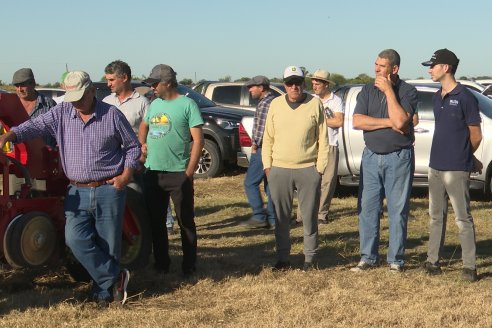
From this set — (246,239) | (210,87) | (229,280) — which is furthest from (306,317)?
(210,87)

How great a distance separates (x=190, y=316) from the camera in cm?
589

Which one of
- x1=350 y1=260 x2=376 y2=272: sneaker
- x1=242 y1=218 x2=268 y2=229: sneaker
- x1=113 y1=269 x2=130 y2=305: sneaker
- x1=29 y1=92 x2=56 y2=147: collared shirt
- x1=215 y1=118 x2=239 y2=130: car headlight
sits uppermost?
x1=29 y1=92 x2=56 y2=147: collared shirt

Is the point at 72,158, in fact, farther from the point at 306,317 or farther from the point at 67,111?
the point at 306,317

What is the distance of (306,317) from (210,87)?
12.4m

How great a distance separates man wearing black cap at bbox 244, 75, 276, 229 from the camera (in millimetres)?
9914

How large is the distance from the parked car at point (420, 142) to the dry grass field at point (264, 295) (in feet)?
9.79

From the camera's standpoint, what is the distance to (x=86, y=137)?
6047mm

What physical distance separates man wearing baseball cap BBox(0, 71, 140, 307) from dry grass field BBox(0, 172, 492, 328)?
33 centimetres

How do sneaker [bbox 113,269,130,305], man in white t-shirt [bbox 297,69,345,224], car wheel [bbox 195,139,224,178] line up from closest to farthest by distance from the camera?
sneaker [bbox 113,269,130,305] → man in white t-shirt [bbox 297,69,345,224] → car wheel [bbox 195,139,224,178]

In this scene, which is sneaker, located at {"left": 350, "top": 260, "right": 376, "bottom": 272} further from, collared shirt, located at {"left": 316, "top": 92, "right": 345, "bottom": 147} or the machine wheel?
collared shirt, located at {"left": 316, "top": 92, "right": 345, "bottom": 147}

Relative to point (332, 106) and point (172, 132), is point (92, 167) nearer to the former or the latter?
point (172, 132)

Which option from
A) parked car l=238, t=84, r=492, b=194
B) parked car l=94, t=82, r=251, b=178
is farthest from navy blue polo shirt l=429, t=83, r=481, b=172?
parked car l=94, t=82, r=251, b=178

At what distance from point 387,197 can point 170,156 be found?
189 centimetres

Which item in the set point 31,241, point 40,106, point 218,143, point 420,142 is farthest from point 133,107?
point 218,143
